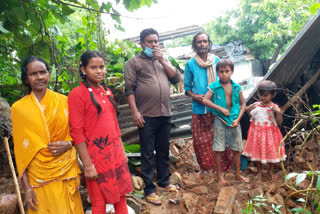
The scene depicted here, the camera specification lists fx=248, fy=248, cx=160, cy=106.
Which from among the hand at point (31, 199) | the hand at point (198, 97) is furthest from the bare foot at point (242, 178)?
the hand at point (31, 199)

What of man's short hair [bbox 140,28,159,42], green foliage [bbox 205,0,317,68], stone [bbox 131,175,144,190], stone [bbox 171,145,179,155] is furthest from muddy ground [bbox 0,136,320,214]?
green foliage [bbox 205,0,317,68]

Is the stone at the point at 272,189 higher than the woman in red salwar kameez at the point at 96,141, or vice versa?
the woman in red salwar kameez at the point at 96,141

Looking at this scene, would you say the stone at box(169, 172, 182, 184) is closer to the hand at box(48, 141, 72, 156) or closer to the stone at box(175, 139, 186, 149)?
the stone at box(175, 139, 186, 149)

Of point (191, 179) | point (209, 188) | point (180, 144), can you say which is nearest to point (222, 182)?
point (209, 188)

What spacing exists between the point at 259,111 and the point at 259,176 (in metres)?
0.85

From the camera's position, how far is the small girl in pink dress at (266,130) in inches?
125

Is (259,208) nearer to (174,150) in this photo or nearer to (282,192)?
(282,192)

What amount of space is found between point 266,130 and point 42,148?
8.75 ft

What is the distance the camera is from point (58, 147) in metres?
1.95

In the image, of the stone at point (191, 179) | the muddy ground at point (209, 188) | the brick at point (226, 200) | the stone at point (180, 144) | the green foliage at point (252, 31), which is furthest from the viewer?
the green foliage at point (252, 31)

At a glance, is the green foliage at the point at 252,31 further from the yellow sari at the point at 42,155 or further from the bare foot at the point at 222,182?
the yellow sari at the point at 42,155

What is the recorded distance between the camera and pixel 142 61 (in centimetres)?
301

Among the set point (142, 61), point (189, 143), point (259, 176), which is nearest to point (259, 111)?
point (259, 176)

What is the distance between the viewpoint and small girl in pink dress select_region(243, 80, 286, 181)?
3180 mm
